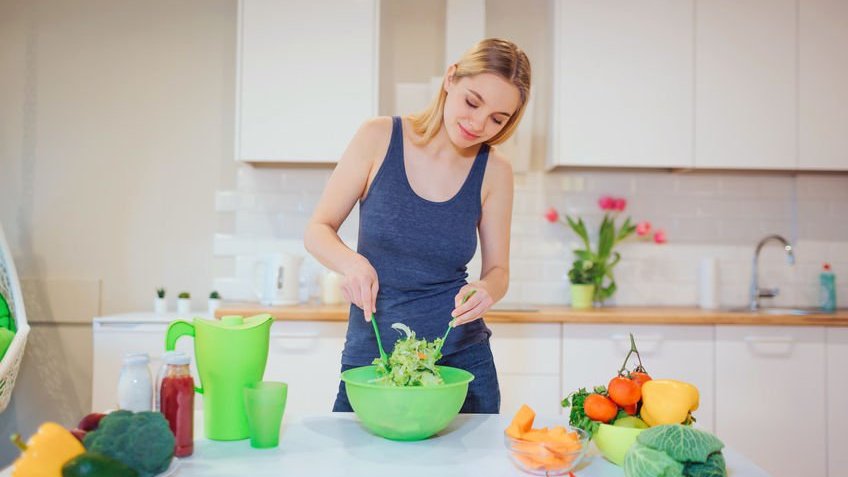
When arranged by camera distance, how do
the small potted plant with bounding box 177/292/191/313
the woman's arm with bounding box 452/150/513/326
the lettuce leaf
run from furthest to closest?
1. the small potted plant with bounding box 177/292/191/313
2. the woman's arm with bounding box 452/150/513/326
3. the lettuce leaf

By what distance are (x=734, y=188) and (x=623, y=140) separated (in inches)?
29.8

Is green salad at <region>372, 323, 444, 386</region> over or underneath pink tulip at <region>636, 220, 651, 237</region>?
underneath

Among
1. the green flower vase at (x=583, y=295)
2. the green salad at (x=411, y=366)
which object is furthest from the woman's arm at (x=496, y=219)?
the green flower vase at (x=583, y=295)

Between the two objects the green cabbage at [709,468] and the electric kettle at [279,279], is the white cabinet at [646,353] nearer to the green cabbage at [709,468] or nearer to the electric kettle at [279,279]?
the electric kettle at [279,279]

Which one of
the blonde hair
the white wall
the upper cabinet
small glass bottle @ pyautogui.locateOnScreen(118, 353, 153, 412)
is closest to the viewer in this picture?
small glass bottle @ pyautogui.locateOnScreen(118, 353, 153, 412)

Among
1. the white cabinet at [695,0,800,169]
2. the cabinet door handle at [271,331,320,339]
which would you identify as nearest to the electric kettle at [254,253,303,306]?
the cabinet door handle at [271,331,320,339]

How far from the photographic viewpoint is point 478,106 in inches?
59.4

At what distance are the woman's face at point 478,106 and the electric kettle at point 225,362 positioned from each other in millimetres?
646

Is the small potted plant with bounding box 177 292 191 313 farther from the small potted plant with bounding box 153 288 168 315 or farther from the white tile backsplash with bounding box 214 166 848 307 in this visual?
the white tile backsplash with bounding box 214 166 848 307

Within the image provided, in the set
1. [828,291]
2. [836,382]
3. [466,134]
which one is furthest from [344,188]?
[828,291]

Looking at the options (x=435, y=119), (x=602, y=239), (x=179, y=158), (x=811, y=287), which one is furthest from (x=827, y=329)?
(x=179, y=158)

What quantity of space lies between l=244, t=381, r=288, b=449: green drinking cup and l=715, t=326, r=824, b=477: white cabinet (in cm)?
217

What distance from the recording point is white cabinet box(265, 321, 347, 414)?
269 cm

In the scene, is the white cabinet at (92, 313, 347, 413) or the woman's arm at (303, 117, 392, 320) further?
the white cabinet at (92, 313, 347, 413)
